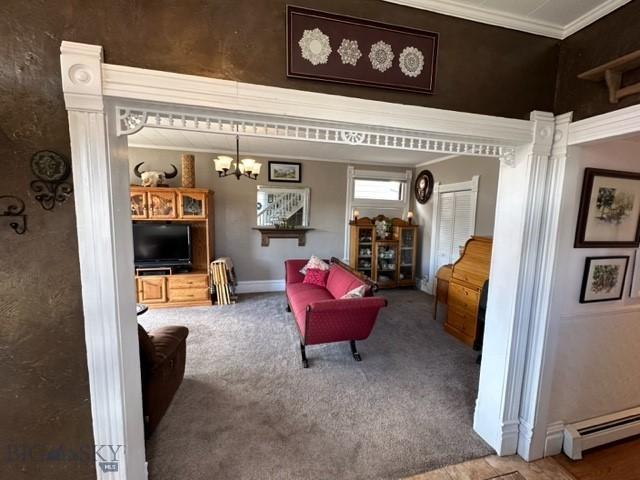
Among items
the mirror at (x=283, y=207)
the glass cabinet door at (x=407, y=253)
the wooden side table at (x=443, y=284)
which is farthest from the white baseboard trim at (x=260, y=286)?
the wooden side table at (x=443, y=284)

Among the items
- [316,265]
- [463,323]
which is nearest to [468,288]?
[463,323]

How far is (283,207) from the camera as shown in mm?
5047

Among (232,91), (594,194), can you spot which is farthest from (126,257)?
(594,194)

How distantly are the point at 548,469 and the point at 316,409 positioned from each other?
1.52 m

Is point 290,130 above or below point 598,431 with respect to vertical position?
above

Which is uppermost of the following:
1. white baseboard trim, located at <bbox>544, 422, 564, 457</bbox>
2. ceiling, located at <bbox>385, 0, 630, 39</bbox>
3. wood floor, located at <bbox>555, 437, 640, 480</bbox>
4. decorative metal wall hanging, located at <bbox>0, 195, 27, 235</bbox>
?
ceiling, located at <bbox>385, 0, 630, 39</bbox>

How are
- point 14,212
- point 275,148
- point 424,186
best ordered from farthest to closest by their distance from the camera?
1. point 424,186
2. point 275,148
3. point 14,212

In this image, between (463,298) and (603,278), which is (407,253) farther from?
(603,278)

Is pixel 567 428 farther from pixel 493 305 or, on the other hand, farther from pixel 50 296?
pixel 50 296

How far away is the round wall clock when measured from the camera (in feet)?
16.7

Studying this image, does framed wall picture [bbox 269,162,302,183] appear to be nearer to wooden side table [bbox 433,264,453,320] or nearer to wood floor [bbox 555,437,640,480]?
wooden side table [bbox 433,264,453,320]

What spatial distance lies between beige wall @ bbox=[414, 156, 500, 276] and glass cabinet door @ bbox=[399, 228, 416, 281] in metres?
0.24

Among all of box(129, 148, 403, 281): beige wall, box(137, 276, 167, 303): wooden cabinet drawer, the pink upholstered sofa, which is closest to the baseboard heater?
the pink upholstered sofa

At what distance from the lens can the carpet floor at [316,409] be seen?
1.71 metres
